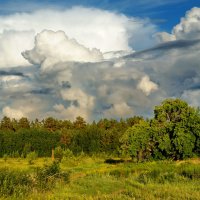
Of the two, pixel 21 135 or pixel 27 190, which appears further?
pixel 21 135

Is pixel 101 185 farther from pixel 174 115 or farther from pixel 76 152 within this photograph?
pixel 76 152

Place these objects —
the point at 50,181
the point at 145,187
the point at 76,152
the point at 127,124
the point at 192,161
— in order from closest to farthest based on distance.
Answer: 1. the point at 145,187
2. the point at 50,181
3. the point at 192,161
4. the point at 76,152
5. the point at 127,124

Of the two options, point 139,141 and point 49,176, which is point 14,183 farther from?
point 139,141

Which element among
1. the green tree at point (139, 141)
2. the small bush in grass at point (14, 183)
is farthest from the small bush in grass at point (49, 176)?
the green tree at point (139, 141)

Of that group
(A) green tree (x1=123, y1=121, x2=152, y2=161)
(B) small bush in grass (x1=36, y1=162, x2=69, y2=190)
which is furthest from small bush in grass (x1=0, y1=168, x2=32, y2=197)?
(A) green tree (x1=123, y1=121, x2=152, y2=161)

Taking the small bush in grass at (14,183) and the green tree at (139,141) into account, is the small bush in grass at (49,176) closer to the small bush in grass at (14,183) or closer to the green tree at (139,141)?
the small bush in grass at (14,183)

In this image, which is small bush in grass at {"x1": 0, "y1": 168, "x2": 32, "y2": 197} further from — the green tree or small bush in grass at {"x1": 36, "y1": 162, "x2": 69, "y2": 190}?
the green tree

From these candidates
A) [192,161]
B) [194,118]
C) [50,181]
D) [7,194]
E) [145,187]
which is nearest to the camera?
[7,194]

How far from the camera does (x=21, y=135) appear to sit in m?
99.8

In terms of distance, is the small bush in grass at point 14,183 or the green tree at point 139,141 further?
the green tree at point 139,141

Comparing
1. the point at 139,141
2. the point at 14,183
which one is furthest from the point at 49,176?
the point at 139,141

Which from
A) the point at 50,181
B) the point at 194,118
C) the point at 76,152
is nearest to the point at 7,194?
the point at 50,181

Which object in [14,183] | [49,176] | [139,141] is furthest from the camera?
[139,141]

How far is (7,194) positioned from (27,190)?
169 centimetres
